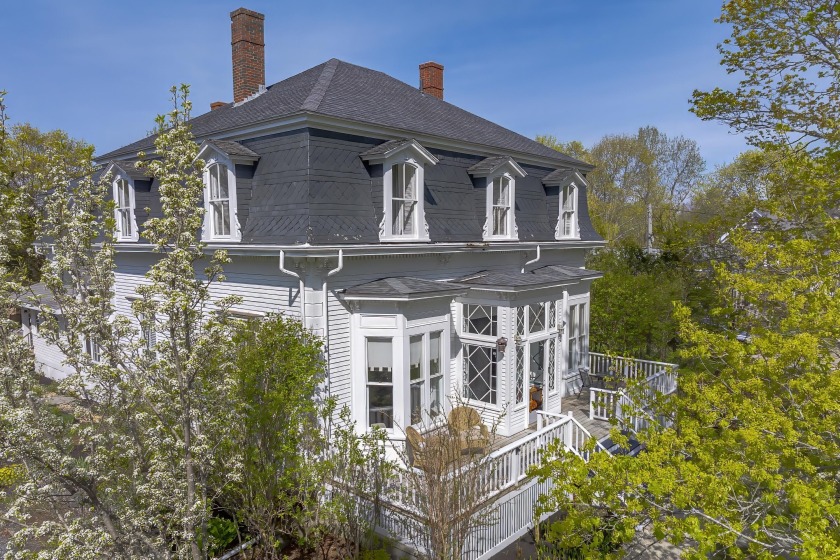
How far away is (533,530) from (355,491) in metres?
3.44

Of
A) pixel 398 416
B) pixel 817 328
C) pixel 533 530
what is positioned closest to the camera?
pixel 817 328

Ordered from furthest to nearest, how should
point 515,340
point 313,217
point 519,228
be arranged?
point 519,228
point 515,340
point 313,217

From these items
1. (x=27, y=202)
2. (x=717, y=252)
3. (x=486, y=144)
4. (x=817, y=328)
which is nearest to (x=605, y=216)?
(x=717, y=252)

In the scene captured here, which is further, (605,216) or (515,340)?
(605,216)

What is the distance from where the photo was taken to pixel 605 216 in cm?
4462

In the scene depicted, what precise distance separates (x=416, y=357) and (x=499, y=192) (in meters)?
5.80

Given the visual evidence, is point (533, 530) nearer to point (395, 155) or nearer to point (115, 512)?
point (115, 512)

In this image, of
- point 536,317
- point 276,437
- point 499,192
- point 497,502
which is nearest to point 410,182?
point 499,192

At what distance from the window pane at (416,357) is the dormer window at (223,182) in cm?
464

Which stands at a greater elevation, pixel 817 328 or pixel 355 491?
pixel 817 328

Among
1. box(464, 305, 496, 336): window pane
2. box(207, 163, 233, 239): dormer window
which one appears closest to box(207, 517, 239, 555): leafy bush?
box(207, 163, 233, 239): dormer window

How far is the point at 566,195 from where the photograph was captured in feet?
56.9

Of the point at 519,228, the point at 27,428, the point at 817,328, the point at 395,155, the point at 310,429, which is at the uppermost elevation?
the point at 395,155

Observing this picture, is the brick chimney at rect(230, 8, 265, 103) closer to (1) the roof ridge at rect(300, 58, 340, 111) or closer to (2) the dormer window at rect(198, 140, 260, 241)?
(1) the roof ridge at rect(300, 58, 340, 111)
